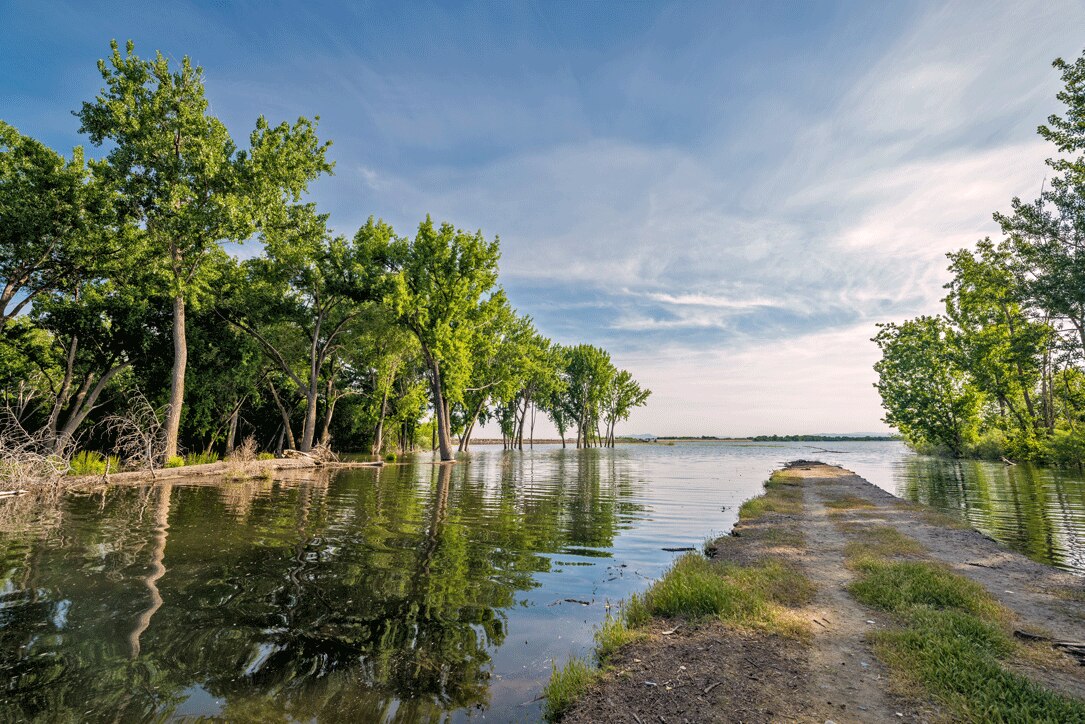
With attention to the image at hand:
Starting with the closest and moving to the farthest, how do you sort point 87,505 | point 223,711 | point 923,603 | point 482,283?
1. point 223,711
2. point 923,603
3. point 87,505
4. point 482,283

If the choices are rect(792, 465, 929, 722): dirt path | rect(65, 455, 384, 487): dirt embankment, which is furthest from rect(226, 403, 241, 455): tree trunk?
rect(792, 465, 929, 722): dirt path

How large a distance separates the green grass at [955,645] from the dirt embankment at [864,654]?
0.02 m

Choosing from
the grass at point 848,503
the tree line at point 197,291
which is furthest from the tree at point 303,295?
the grass at point 848,503

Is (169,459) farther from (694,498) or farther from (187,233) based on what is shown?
(694,498)

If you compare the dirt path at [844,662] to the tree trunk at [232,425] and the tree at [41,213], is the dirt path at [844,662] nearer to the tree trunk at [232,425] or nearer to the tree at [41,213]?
the tree at [41,213]

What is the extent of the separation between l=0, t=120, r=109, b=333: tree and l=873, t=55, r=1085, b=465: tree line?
42204 millimetres

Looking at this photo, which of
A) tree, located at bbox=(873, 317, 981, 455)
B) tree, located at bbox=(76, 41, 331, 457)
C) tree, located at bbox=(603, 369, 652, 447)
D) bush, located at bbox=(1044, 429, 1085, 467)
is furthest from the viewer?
tree, located at bbox=(603, 369, 652, 447)

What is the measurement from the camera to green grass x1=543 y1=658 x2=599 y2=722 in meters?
4.50

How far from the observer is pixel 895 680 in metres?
4.84

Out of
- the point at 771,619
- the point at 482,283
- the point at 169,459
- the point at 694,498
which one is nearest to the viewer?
the point at 771,619

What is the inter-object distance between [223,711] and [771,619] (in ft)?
20.6

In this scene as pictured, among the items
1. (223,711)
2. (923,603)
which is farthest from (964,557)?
(223,711)

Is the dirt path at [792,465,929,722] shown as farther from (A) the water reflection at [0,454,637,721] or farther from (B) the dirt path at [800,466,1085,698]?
(A) the water reflection at [0,454,637,721]

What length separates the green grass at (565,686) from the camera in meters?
4.50
